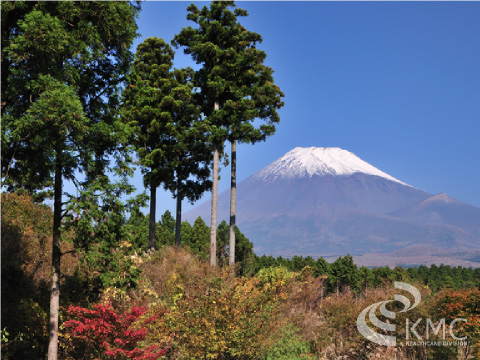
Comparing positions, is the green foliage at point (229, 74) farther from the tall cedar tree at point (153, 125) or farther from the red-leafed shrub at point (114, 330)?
the red-leafed shrub at point (114, 330)

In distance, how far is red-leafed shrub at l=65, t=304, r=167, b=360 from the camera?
9.50 meters

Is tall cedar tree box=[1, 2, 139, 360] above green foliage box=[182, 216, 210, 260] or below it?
above

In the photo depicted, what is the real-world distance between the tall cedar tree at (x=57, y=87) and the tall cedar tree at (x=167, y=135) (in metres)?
11.0

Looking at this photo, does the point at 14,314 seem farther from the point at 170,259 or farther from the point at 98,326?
the point at 170,259

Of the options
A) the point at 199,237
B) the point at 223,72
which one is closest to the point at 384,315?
the point at 223,72

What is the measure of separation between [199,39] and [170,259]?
10.5m

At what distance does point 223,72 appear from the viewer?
20.6 metres

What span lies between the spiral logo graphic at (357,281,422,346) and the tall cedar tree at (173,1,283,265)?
8.84m

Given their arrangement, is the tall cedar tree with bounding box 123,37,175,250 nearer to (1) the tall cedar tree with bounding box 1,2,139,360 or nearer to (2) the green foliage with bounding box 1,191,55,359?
(2) the green foliage with bounding box 1,191,55,359

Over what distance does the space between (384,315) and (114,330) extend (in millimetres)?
7021

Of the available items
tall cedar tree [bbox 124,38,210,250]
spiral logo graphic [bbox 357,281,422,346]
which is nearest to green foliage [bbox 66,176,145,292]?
spiral logo graphic [bbox 357,281,422,346]

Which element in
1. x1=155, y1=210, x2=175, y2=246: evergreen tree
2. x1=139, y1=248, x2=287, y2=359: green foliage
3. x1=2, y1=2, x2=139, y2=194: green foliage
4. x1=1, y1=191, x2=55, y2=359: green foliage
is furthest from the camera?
x1=155, y1=210, x2=175, y2=246: evergreen tree

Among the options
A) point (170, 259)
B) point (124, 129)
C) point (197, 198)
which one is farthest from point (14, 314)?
point (197, 198)

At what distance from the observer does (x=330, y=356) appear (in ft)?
43.2
